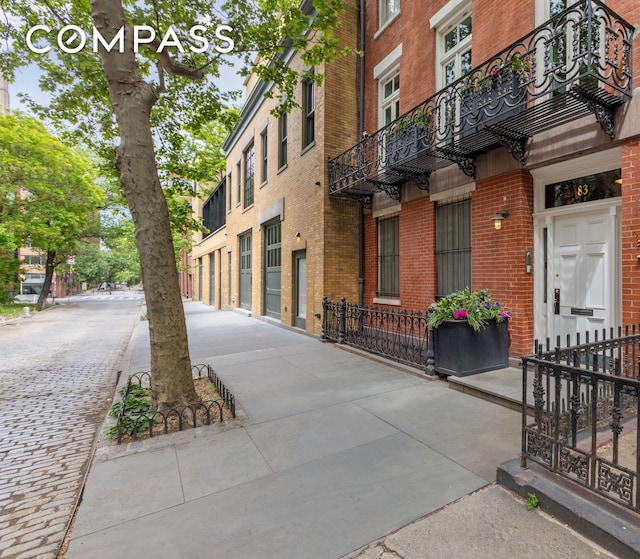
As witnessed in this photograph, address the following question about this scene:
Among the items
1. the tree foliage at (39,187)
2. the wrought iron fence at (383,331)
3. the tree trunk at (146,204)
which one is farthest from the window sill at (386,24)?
the tree foliage at (39,187)

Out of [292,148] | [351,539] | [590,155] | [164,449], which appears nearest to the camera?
[351,539]

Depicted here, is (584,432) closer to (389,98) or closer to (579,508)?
(579,508)

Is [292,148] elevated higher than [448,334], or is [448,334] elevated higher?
[292,148]

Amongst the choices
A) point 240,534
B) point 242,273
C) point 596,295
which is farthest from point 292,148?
point 240,534

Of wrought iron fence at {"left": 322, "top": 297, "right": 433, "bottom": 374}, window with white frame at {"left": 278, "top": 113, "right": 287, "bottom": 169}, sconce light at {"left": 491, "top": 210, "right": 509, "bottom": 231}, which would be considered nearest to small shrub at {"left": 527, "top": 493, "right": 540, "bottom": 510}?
wrought iron fence at {"left": 322, "top": 297, "right": 433, "bottom": 374}

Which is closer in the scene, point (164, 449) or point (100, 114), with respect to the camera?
point (164, 449)

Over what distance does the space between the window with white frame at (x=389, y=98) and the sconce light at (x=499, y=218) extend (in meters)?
4.12

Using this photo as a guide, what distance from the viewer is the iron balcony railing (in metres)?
4.27

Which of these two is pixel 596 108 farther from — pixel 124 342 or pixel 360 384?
pixel 124 342

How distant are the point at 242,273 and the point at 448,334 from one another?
43.3ft

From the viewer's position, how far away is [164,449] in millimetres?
3562

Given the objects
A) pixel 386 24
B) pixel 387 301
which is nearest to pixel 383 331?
pixel 387 301

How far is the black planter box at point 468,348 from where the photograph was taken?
5.29 m

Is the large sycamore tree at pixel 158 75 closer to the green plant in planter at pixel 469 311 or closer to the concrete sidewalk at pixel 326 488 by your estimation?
the concrete sidewalk at pixel 326 488
